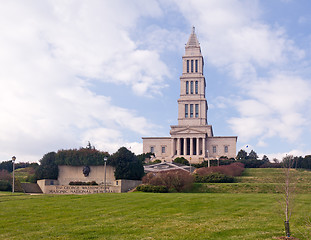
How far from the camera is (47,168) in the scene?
2036 inches

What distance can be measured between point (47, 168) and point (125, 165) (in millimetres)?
11465

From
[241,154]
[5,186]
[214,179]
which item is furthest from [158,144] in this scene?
[5,186]

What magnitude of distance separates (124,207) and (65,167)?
107 ft

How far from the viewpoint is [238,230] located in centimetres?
1498

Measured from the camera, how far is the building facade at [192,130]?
102562 mm

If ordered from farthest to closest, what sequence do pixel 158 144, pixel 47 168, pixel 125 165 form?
pixel 158 144 < pixel 47 168 < pixel 125 165

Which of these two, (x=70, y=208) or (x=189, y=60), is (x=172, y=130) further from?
(x=70, y=208)

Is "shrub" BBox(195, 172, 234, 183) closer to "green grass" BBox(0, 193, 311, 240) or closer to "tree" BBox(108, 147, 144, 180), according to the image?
"tree" BBox(108, 147, 144, 180)

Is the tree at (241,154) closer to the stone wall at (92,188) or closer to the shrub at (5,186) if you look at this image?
the stone wall at (92,188)

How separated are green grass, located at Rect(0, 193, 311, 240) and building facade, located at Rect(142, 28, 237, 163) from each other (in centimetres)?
7442

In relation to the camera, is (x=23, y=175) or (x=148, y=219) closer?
(x=148, y=219)

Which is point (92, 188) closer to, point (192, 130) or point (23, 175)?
point (23, 175)

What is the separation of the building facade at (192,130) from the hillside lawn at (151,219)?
243 feet

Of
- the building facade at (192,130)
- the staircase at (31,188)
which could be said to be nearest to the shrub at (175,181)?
the staircase at (31,188)
